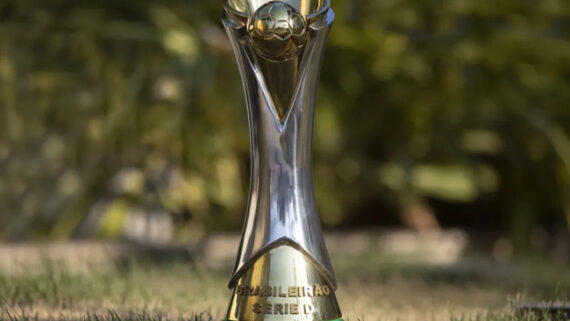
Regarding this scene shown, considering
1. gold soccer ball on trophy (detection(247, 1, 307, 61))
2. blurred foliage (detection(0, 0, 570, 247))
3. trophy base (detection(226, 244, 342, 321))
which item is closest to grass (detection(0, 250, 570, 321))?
trophy base (detection(226, 244, 342, 321))

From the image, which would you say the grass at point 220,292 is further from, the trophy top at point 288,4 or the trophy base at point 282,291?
the trophy top at point 288,4

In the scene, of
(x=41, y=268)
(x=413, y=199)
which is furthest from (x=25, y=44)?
(x=413, y=199)

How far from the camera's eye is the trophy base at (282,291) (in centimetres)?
212

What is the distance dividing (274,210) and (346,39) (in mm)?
3946

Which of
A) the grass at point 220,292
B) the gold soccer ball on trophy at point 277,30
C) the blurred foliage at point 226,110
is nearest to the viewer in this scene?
the gold soccer ball on trophy at point 277,30

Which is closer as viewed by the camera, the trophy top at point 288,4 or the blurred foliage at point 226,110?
the trophy top at point 288,4

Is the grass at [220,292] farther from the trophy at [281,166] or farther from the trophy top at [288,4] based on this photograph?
the trophy top at [288,4]

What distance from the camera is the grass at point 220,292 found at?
2.78 meters

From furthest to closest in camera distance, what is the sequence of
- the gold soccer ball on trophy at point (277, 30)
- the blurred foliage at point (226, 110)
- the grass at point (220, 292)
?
1. the blurred foliage at point (226, 110)
2. the grass at point (220, 292)
3. the gold soccer ball on trophy at point (277, 30)

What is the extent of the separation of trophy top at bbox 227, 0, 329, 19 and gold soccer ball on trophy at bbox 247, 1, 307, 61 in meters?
0.03

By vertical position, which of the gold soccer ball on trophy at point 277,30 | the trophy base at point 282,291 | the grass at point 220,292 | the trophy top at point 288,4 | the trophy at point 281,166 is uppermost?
the trophy top at point 288,4

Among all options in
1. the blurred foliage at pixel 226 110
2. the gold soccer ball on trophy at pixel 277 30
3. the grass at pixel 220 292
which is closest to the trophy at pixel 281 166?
the gold soccer ball on trophy at pixel 277 30

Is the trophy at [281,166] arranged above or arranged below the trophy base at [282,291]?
above

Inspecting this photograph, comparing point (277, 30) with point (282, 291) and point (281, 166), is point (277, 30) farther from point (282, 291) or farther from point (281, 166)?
point (282, 291)
